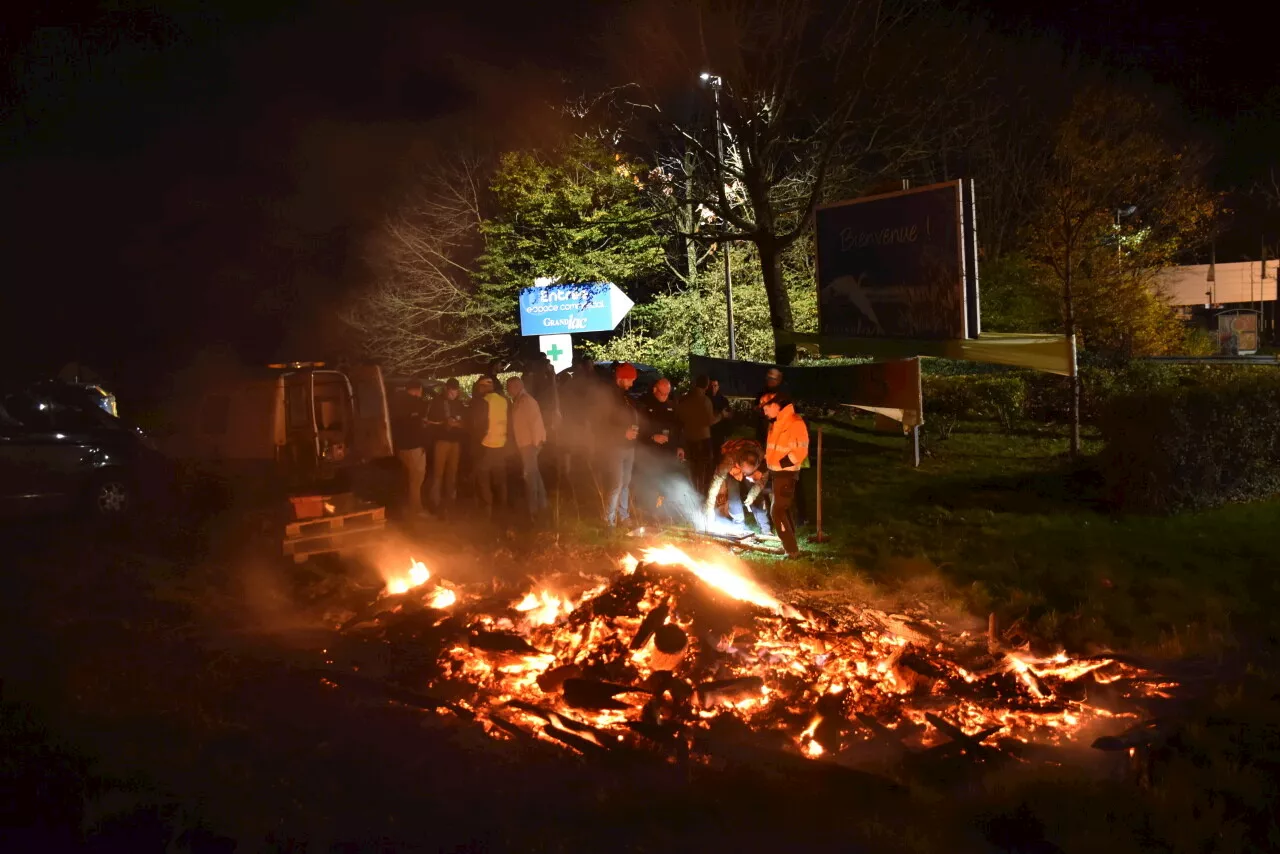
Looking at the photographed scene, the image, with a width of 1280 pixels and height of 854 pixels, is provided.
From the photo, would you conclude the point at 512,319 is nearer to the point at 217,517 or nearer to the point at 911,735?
the point at 217,517

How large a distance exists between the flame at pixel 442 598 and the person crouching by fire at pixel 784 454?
3108 millimetres

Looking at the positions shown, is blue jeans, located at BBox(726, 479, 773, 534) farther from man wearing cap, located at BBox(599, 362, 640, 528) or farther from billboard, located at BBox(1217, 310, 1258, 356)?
billboard, located at BBox(1217, 310, 1258, 356)

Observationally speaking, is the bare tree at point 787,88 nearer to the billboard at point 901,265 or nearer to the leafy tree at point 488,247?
the billboard at point 901,265

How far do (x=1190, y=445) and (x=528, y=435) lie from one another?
7325mm

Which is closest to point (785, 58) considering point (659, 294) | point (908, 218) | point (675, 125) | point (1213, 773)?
point (675, 125)

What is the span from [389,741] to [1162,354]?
25.1 metres

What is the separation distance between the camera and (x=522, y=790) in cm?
505

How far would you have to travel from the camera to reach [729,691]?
246 inches

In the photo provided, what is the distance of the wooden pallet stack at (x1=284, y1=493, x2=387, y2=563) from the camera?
995 centimetres

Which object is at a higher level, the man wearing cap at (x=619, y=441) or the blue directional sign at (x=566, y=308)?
the blue directional sign at (x=566, y=308)

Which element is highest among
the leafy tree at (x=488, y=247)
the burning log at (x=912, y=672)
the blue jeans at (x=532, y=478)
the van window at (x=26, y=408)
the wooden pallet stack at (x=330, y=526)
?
the leafy tree at (x=488, y=247)

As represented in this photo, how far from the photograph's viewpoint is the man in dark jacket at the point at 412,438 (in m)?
11.7

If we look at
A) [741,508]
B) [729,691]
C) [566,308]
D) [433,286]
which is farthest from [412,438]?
[433,286]

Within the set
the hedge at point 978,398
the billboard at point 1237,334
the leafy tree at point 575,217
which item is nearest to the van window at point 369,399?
the hedge at point 978,398
